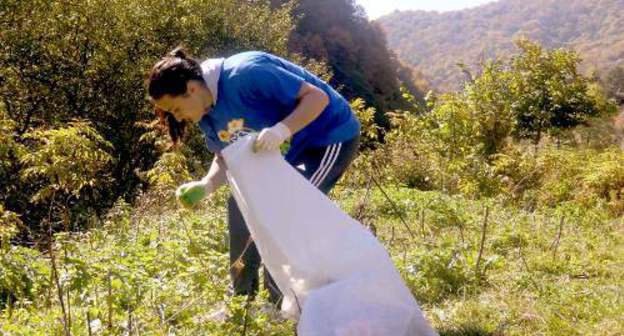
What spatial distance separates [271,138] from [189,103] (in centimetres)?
41

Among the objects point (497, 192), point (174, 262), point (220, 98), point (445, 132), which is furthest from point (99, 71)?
point (220, 98)

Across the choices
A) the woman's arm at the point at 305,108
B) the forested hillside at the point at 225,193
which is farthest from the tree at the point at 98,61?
the woman's arm at the point at 305,108

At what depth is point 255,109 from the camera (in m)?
2.31

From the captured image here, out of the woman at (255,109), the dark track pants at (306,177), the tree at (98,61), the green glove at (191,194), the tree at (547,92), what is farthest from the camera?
the tree at (547,92)

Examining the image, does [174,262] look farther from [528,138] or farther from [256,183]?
[528,138]

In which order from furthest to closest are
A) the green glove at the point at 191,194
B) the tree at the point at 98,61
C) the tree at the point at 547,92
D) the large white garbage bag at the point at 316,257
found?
the tree at the point at 547,92 < the tree at the point at 98,61 < the green glove at the point at 191,194 < the large white garbage bag at the point at 316,257

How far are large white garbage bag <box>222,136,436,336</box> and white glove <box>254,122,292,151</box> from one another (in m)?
0.03

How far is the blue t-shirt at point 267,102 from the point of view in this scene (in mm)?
2217

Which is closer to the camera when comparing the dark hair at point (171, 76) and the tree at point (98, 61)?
the dark hair at point (171, 76)

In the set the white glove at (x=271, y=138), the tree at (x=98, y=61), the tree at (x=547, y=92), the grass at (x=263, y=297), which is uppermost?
the white glove at (x=271, y=138)

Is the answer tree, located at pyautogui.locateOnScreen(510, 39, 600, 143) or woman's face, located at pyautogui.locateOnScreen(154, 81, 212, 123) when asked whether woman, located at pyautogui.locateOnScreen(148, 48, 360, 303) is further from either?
tree, located at pyautogui.locateOnScreen(510, 39, 600, 143)

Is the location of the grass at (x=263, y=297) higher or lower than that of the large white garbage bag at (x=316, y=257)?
lower

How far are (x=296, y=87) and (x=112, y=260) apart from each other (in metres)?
1.21

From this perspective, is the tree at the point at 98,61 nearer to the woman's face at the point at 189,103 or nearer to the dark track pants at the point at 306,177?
the dark track pants at the point at 306,177
